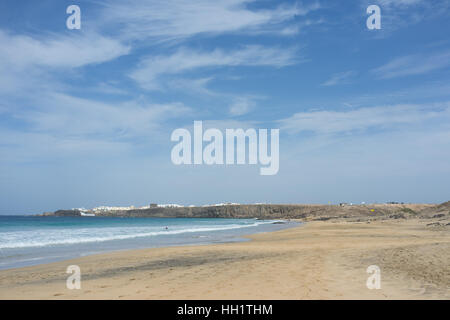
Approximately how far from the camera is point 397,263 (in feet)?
42.3

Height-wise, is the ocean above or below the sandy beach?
below

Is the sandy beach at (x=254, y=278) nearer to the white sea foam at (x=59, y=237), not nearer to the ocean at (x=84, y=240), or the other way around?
the ocean at (x=84, y=240)

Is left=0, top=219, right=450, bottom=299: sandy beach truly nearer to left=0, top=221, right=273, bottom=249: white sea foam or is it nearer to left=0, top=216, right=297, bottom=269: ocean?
left=0, top=216, right=297, bottom=269: ocean

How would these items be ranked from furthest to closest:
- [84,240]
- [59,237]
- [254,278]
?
[59,237] < [84,240] < [254,278]

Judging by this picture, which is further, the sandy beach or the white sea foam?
the white sea foam

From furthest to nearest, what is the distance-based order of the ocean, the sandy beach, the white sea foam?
the white sea foam < the ocean < the sandy beach

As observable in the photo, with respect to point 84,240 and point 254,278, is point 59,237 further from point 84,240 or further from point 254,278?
point 254,278

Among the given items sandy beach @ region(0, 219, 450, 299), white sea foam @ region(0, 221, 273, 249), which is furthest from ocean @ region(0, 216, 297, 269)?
sandy beach @ region(0, 219, 450, 299)

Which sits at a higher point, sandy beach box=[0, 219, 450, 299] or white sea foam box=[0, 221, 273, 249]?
sandy beach box=[0, 219, 450, 299]

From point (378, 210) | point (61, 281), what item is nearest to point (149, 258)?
point (61, 281)

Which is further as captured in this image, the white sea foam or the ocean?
the white sea foam

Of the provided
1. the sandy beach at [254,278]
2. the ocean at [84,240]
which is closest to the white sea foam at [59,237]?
the ocean at [84,240]

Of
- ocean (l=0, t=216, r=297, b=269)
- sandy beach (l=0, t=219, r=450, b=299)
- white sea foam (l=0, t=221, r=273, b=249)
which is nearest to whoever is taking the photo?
sandy beach (l=0, t=219, r=450, b=299)

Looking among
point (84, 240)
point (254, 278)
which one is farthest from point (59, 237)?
point (254, 278)
